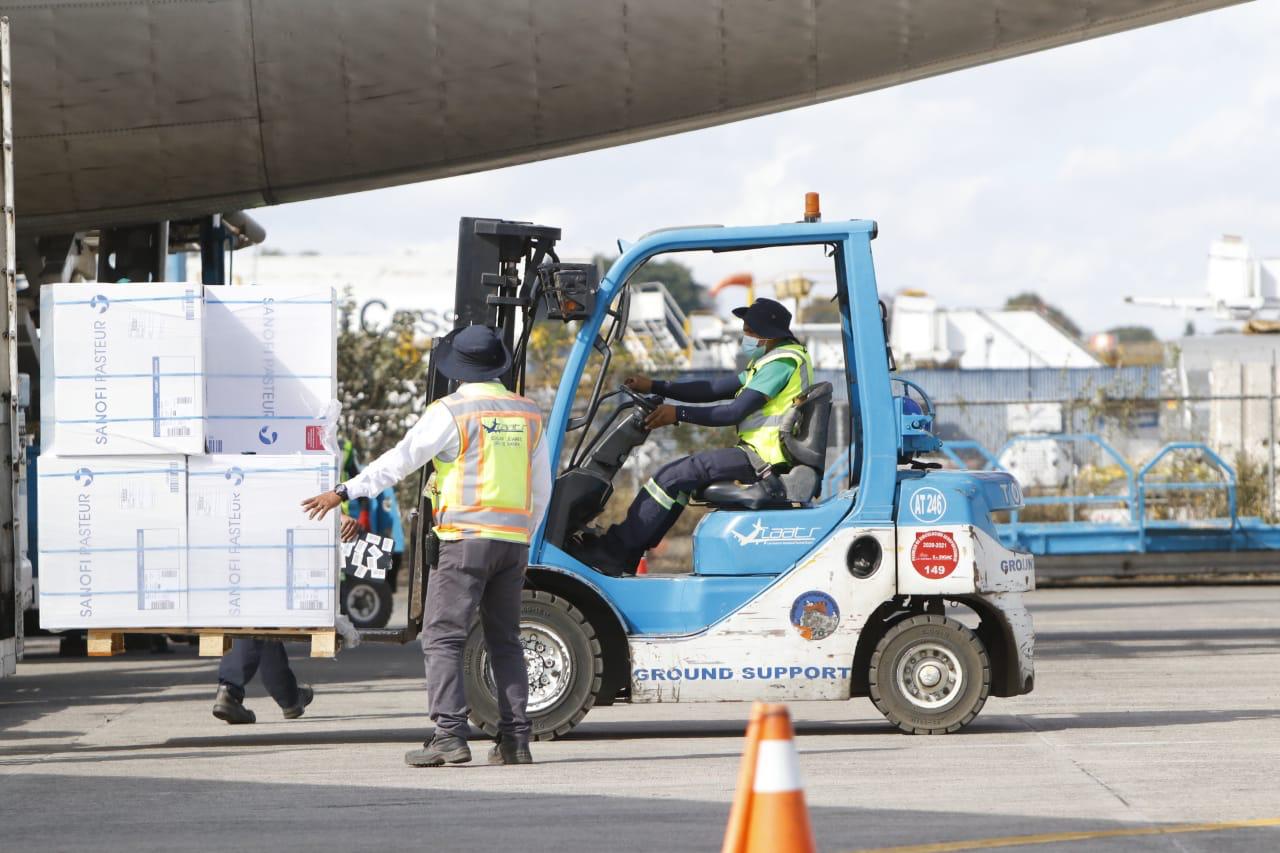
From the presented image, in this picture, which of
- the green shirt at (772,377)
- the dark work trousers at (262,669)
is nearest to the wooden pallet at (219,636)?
the dark work trousers at (262,669)

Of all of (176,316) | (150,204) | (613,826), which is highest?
(150,204)

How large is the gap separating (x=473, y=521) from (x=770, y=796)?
3.35 meters

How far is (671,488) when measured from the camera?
9.00 m

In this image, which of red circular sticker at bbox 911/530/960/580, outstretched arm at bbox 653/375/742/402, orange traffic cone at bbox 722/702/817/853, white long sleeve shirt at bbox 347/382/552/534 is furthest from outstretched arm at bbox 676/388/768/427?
orange traffic cone at bbox 722/702/817/853

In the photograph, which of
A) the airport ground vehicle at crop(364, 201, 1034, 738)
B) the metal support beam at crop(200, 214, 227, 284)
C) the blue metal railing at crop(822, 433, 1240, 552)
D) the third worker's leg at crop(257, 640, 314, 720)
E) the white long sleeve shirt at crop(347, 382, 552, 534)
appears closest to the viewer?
the white long sleeve shirt at crop(347, 382, 552, 534)

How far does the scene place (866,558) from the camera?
889 cm

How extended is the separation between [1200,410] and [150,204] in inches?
942

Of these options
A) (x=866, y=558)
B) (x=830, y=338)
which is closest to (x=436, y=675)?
(x=866, y=558)

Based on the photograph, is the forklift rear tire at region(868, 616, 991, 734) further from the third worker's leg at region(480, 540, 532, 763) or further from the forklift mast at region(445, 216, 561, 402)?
the forklift mast at region(445, 216, 561, 402)

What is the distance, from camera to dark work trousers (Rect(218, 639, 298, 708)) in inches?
378

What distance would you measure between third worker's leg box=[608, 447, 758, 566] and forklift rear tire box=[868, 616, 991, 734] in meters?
1.10

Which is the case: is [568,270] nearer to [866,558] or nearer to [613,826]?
[866,558]

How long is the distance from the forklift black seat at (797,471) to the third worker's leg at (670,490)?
0.06 m

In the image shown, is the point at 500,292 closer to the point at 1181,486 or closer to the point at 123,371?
the point at 123,371
